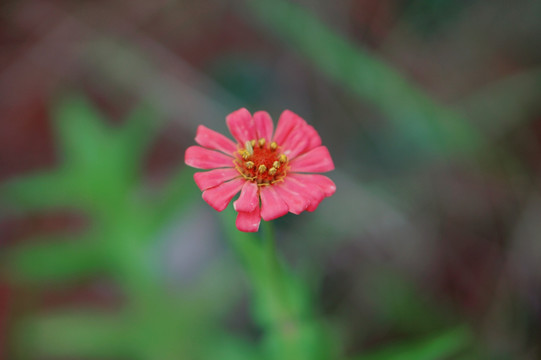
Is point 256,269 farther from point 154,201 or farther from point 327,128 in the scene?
point 327,128

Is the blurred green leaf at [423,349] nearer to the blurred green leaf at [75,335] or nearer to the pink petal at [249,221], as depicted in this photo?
the pink petal at [249,221]

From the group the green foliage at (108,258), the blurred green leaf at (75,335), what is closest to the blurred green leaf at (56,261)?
the green foliage at (108,258)

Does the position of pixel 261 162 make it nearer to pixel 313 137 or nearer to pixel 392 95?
pixel 313 137

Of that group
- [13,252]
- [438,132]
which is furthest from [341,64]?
[13,252]

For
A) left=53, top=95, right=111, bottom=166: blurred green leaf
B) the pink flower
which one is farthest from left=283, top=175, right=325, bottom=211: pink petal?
left=53, top=95, right=111, bottom=166: blurred green leaf

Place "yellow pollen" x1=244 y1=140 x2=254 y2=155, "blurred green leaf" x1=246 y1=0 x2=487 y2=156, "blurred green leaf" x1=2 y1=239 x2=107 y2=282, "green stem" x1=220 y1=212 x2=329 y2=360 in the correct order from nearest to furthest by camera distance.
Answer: "yellow pollen" x1=244 y1=140 x2=254 y2=155
"green stem" x1=220 y1=212 x2=329 y2=360
"blurred green leaf" x1=2 y1=239 x2=107 y2=282
"blurred green leaf" x1=246 y1=0 x2=487 y2=156

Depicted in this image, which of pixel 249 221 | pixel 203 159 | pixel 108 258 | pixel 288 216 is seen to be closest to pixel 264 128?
pixel 203 159

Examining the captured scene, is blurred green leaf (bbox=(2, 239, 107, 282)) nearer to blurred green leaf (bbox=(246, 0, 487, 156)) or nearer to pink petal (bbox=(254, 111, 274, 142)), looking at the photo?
pink petal (bbox=(254, 111, 274, 142))
